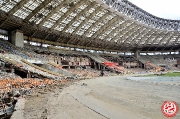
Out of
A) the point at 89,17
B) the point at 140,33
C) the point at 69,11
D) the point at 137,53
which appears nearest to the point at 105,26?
the point at 89,17

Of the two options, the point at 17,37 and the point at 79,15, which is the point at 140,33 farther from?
the point at 17,37

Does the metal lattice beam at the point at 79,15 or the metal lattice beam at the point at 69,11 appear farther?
the metal lattice beam at the point at 79,15

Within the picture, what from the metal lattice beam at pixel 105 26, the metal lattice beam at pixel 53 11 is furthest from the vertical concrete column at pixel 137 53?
the metal lattice beam at pixel 53 11

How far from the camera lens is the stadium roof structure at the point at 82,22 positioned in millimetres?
33625

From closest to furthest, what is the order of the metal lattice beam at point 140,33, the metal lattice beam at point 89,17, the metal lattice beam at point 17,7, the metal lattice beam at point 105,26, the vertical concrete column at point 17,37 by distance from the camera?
the metal lattice beam at point 17,7 → the metal lattice beam at point 89,17 → the vertical concrete column at point 17,37 → the metal lattice beam at point 105,26 → the metal lattice beam at point 140,33

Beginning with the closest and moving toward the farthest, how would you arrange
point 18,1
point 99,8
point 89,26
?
point 18,1 → point 99,8 → point 89,26

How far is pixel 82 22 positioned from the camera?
4244cm

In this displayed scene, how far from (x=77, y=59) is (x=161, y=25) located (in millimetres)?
25227

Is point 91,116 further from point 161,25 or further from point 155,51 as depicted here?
point 155,51

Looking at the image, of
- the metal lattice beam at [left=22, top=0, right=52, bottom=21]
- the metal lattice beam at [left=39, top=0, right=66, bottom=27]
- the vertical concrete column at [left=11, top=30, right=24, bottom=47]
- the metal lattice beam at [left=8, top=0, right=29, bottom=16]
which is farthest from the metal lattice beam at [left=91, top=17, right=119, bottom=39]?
the metal lattice beam at [left=8, top=0, right=29, bottom=16]

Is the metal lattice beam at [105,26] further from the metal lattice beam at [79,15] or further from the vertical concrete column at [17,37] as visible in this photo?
the vertical concrete column at [17,37]

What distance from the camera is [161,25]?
5416 cm

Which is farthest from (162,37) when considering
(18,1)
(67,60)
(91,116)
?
(91,116)

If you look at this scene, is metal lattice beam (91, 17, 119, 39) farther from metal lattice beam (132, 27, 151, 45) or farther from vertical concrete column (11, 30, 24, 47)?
vertical concrete column (11, 30, 24, 47)
